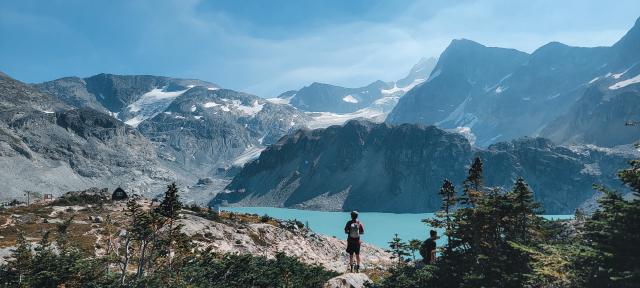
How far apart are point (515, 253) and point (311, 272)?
20.5 m

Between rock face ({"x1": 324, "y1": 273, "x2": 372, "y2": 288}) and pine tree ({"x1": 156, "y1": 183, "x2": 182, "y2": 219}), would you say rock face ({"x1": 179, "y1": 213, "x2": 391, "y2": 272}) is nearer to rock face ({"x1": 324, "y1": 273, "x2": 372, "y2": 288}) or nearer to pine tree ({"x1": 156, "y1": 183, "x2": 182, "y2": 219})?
pine tree ({"x1": 156, "y1": 183, "x2": 182, "y2": 219})

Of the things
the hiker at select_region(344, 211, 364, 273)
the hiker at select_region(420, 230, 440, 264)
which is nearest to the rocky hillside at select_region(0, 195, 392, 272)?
the hiker at select_region(344, 211, 364, 273)

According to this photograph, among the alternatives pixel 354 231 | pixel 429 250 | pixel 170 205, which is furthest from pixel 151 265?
pixel 429 250

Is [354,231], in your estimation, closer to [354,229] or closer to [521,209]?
[354,229]

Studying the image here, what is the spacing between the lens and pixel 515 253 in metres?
20.7

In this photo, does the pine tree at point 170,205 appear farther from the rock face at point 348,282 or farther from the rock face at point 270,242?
the rock face at point 270,242

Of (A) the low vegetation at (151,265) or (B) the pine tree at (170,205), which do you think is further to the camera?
(B) the pine tree at (170,205)

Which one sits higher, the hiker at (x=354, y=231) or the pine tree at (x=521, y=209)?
the pine tree at (x=521, y=209)

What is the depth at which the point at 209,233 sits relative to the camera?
6519 centimetres

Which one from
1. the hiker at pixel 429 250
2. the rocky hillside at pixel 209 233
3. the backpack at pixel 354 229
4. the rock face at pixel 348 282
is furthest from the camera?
the rocky hillside at pixel 209 233

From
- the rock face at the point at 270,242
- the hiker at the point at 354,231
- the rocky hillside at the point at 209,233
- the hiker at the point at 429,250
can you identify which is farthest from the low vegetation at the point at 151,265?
the rock face at the point at 270,242

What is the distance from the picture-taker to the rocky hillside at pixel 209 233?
58.1 meters

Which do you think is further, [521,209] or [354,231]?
[354,231]

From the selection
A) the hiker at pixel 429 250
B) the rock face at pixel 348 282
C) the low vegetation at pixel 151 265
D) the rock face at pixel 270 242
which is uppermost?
Result: the hiker at pixel 429 250
